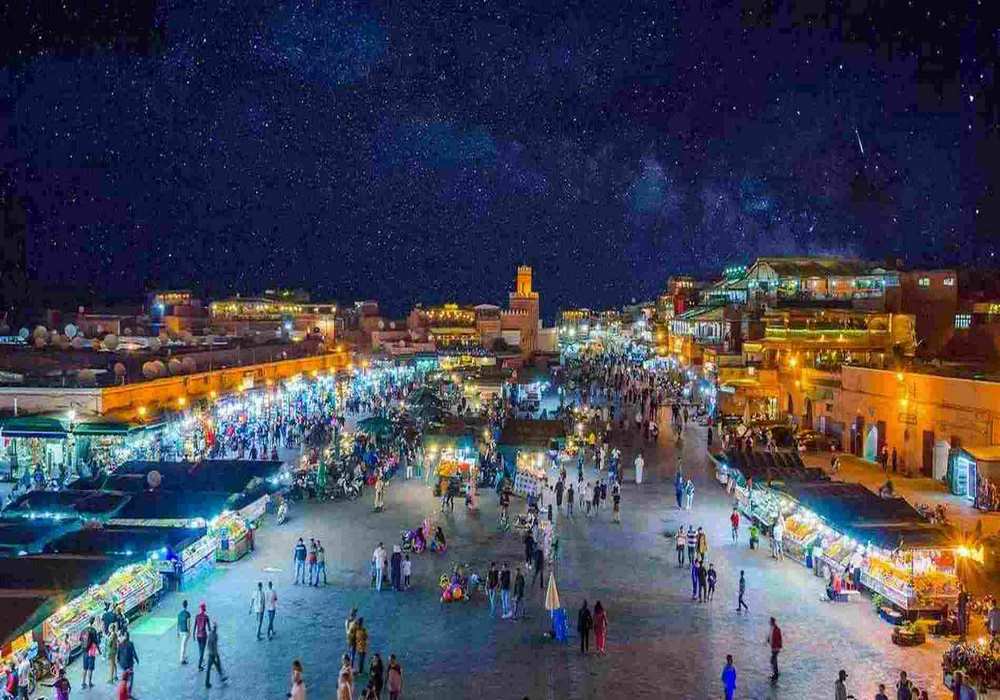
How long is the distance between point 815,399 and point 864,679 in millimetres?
24239

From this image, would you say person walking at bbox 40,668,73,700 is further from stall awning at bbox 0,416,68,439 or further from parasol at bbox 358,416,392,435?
parasol at bbox 358,416,392,435

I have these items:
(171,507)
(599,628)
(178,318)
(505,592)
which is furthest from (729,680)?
(178,318)

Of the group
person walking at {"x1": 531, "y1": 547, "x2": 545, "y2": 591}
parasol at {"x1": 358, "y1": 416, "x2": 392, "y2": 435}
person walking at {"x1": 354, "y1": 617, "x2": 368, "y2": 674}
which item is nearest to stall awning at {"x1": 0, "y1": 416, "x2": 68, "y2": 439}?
parasol at {"x1": 358, "y1": 416, "x2": 392, "y2": 435}

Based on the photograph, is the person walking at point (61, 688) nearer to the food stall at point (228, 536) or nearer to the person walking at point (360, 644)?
the person walking at point (360, 644)

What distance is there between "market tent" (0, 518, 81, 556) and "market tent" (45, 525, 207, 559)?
44 centimetres

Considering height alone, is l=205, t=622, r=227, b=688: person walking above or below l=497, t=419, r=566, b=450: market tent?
below

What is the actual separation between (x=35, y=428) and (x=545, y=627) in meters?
Result: 17.2

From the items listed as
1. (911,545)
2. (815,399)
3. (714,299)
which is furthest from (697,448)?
(714,299)

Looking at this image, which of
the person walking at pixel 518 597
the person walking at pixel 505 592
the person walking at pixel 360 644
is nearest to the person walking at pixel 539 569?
the person walking at pixel 518 597

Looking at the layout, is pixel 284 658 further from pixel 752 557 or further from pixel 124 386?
pixel 124 386

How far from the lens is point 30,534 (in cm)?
1492

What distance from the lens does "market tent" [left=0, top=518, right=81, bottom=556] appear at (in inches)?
570

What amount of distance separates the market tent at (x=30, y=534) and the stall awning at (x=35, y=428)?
29.1 ft

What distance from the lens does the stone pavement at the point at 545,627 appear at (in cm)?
1142
